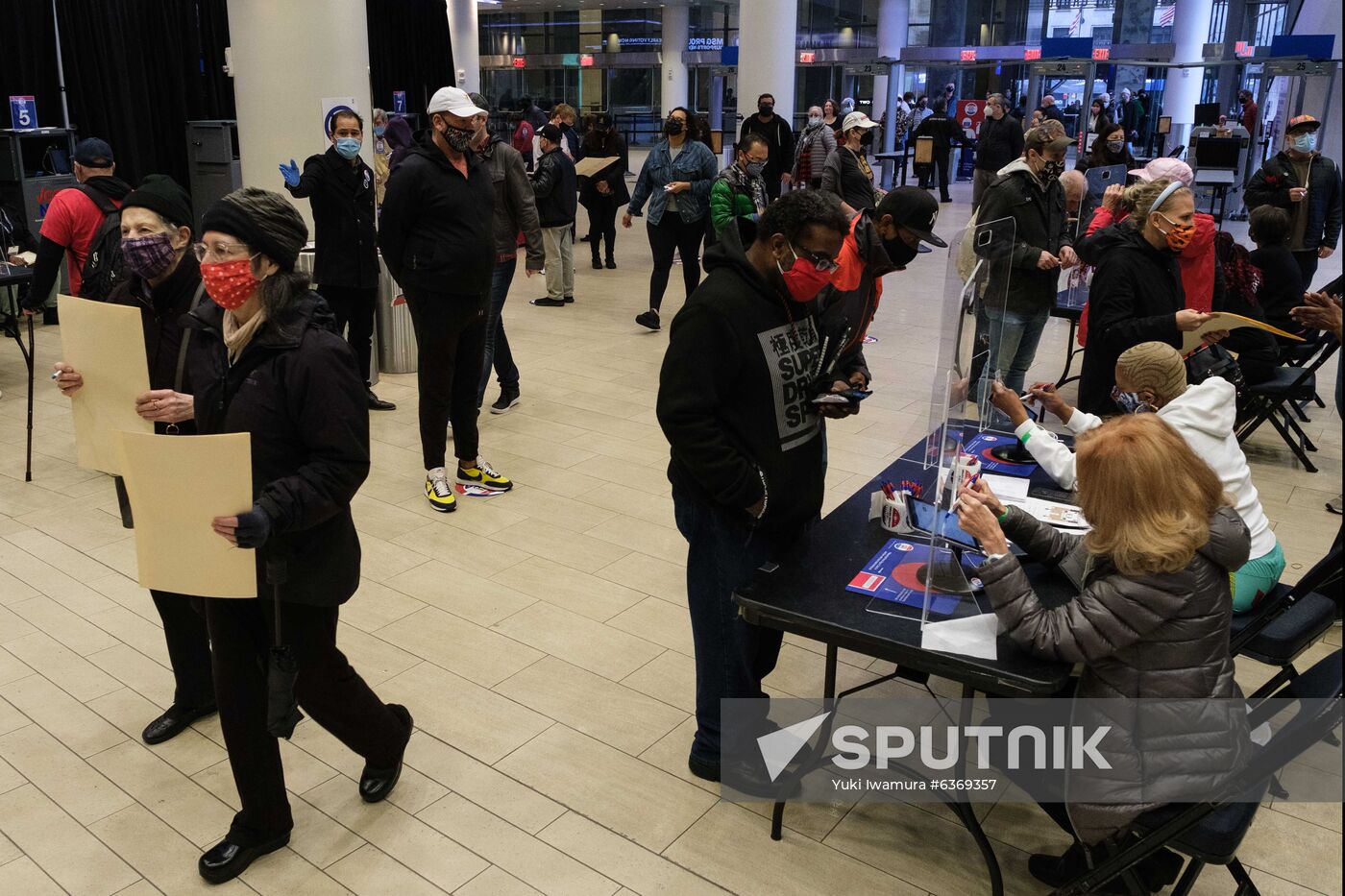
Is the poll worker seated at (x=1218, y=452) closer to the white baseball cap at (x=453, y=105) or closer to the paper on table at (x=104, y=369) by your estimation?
the paper on table at (x=104, y=369)

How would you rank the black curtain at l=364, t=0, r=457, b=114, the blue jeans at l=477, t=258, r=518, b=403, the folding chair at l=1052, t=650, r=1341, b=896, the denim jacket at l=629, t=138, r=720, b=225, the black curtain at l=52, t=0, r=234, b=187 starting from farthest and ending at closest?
the black curtain at l=364, t=0, r=457, b=114 → the black curtain at l=52, t=0, r=234, b=187 → the denim jacket at l=629, t=138, r=720, b=225 → the blue jeans at l=477, t=258, r=518, b=403 → the folding chair at l=1052, t=650, r=1341, b=896

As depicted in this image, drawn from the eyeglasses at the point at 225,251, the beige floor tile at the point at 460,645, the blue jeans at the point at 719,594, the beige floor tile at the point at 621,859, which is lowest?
the beige floor tile at the point at 621,859

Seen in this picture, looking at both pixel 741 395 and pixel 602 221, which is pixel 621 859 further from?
pixel 602 221

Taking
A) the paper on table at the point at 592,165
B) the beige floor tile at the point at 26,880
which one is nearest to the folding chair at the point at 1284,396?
the beige floor tile at the point at 26,880

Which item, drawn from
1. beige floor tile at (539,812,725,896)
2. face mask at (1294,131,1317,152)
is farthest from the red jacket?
face mask at (1294,131,1317,152)

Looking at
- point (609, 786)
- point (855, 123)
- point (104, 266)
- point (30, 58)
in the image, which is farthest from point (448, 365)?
point (30, 58)

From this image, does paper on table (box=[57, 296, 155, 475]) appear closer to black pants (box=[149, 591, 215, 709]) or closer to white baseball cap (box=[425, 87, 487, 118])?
black pants (box=[149, 591, 215, 709])

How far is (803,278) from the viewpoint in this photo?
8.58 ft

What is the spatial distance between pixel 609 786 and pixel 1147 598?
1536 millimetres

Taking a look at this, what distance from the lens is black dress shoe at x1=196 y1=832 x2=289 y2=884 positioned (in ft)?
8.51

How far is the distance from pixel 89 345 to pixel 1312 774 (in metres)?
3.62

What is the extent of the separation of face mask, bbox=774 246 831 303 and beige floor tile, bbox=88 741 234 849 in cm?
200

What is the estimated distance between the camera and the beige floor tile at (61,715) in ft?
10.4

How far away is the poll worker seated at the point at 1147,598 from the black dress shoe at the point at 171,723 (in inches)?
92.7
